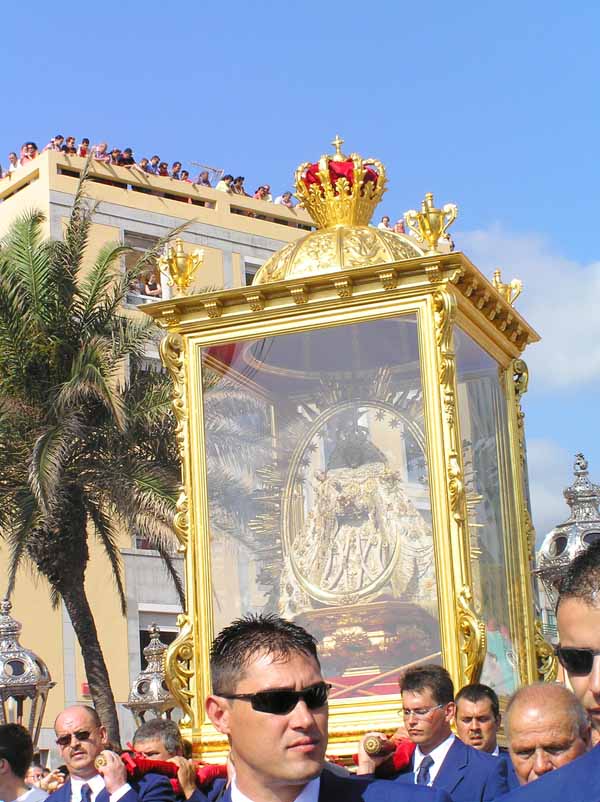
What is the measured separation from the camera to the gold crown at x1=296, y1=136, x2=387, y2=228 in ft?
32.6

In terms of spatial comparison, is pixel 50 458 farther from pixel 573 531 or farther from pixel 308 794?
pixel 308 794

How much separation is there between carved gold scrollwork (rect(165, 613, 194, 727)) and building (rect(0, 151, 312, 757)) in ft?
71.2

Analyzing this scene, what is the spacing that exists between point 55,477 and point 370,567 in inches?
333

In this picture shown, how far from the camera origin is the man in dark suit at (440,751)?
6141 millimetres

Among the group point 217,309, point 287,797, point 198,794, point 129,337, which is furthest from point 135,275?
point 287,797

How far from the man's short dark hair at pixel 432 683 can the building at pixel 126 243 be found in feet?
79.3

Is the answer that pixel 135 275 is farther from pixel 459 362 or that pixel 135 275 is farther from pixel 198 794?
pixel 198 794

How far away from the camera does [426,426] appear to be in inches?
346

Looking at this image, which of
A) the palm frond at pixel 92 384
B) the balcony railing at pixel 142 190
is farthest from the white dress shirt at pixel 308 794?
the balcony railing at pixel 142 190

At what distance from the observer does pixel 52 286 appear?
1878 centimetres

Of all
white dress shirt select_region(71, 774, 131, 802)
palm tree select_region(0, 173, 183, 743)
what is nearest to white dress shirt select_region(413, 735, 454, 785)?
white dress shirt select_region(71, 774, 131, 802)

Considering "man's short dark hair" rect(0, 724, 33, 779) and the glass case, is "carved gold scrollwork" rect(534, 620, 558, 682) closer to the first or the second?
the glass case

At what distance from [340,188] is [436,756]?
470cm

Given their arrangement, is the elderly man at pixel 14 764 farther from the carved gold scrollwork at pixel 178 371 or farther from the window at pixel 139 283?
the window at pixel 139 283
